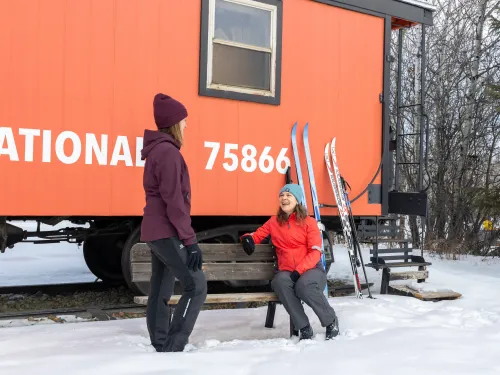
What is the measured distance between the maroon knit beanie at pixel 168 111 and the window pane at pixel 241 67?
80.4 inches

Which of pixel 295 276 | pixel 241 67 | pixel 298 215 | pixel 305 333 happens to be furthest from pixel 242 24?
pixel 305 333

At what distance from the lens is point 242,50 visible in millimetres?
5648

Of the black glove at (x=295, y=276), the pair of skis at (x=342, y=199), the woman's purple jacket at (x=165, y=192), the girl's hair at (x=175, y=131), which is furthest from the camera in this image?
the pair of skis at (x=342, y=199)

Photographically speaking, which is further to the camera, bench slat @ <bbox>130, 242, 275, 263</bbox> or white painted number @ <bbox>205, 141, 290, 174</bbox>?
white painted number @ <bbox>205, 141, 290, 174</bbox>

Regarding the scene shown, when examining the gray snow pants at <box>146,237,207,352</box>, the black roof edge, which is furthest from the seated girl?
the black roof edge

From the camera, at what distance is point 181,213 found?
3.38m

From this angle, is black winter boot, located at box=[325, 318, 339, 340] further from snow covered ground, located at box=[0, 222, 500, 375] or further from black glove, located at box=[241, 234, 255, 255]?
black glove, located at box=[241, 234, 255, 255]

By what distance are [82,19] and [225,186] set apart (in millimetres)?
2018

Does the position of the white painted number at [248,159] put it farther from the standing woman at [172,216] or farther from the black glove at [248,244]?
the standing woman at [172,216]

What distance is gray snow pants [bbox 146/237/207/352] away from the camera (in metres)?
3.46

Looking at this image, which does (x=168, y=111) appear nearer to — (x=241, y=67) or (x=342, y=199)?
(x=241, y=67)

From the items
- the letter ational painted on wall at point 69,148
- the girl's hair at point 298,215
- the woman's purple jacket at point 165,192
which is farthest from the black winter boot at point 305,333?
the letter ational painted on wall at point 69,148

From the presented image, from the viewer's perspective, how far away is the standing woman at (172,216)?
3369mm

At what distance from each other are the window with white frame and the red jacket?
1.75 m
